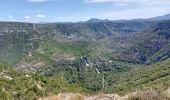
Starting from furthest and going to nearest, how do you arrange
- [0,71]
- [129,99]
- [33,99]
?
[0,71] < [33,99] < [129,99]

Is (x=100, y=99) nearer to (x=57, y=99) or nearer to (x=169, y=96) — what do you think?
(x=57, y=99)

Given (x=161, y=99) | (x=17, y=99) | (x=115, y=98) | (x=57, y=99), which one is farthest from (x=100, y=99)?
(x=17, y=99)

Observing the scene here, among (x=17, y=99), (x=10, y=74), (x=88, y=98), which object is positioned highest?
(x=88, y=98)

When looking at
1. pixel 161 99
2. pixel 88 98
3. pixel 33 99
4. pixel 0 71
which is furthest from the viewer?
pixel 0 71

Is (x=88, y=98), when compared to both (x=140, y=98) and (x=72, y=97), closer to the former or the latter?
(x=72, y=97)

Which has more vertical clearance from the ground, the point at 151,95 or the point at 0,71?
the point at 151,95

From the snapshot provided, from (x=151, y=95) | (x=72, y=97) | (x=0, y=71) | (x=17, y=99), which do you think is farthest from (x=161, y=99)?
(x=0, y=71)

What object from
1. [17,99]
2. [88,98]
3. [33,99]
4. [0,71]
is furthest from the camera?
[0,71]

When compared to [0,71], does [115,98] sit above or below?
above

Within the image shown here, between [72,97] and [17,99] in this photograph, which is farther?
[17,99]
